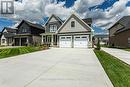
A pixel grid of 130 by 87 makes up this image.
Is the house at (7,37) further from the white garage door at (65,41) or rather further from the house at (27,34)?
the white garage door at (65,41)

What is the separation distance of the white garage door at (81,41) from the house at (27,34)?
13261 mm

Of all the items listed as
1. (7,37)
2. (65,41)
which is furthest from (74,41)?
(7,37)

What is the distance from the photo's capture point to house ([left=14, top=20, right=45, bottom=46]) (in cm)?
4000

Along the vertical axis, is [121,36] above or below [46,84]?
above

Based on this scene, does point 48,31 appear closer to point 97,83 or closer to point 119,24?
point 119,24

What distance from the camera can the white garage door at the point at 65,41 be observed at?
3095 cm

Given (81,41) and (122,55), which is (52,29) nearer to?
(81,41)

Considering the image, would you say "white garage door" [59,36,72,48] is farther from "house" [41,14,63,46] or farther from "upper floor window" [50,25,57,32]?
"upper floor window" [50,25,57,32]

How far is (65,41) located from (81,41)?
12.0ft

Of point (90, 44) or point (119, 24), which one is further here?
point (119, 24)

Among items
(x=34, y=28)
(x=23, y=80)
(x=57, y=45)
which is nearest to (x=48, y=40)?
(x=57, y=45)

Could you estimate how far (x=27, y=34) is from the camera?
4009 centimetres

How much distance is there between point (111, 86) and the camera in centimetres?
527

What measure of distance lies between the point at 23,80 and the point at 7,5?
2607 cm
